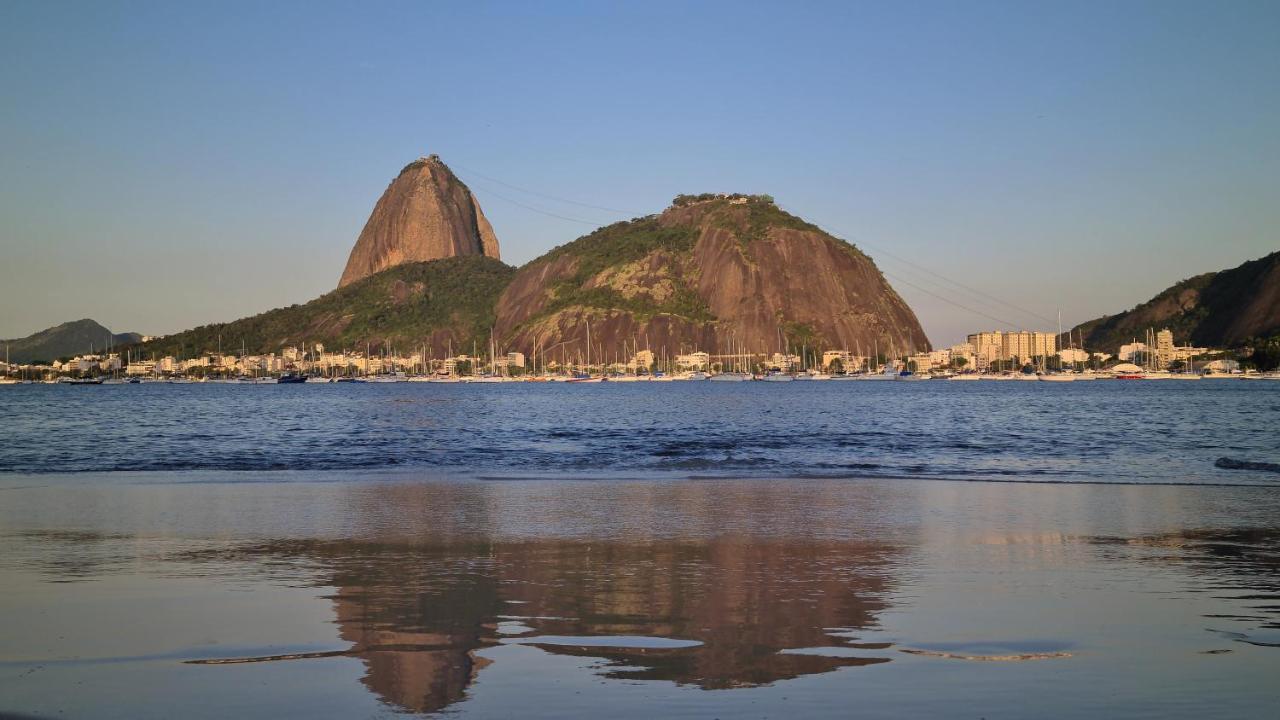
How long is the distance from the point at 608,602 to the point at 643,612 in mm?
600

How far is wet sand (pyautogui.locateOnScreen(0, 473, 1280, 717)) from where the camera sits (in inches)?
282

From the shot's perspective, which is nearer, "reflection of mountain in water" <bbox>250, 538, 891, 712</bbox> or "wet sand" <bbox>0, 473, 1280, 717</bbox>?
"wet sand" <bbox>0, 473, 1280, 717</bbox>

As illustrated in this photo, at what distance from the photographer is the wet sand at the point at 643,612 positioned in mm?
7152

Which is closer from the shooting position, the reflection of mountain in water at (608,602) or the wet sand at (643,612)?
the wet sand at (643,612)

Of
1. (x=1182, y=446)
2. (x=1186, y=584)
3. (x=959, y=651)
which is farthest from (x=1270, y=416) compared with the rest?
(x=959, y=651)

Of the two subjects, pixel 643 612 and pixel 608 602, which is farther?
pixel 608 602

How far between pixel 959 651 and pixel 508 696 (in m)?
3.53

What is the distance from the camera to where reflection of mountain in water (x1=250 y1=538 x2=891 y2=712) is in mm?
7875

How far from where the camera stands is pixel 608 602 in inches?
405

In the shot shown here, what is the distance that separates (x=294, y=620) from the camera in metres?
9.59

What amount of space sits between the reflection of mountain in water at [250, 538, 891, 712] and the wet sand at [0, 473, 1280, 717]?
4 centimetres

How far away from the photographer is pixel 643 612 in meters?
9.78

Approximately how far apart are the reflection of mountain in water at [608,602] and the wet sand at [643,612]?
4 centimetres

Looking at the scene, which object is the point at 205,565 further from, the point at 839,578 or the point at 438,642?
the point at 839,578
